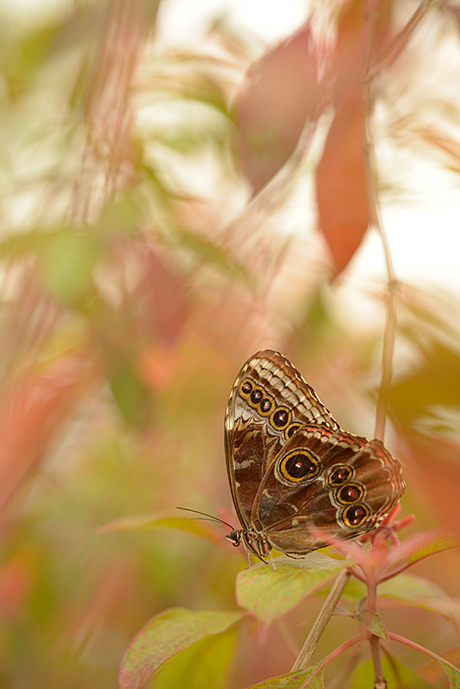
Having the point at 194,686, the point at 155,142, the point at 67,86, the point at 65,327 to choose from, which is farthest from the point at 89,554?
the point at 67,86

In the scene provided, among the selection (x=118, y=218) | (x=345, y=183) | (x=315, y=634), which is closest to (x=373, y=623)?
(x=315, y=634)

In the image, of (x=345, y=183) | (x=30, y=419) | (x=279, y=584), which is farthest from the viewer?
(x=30, y=419)

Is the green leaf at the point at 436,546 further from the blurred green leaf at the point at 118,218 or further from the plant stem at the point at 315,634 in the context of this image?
the blurred green leaf at the point at 118,218

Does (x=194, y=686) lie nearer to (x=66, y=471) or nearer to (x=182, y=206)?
(x=182, y=206)

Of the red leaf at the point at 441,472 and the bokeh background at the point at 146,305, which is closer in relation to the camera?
the red leaf at the point at 441,472

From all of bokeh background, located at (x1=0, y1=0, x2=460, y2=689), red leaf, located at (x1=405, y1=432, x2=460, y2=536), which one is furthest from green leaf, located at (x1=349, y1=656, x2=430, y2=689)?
red leaf, located at (x1=405, y1=432, x2=460, y2=536)

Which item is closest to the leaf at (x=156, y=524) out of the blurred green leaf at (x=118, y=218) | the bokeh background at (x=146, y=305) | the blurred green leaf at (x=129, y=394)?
the bokeh background at (x=146, y=305)

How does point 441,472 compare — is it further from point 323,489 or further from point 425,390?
point 323,489
